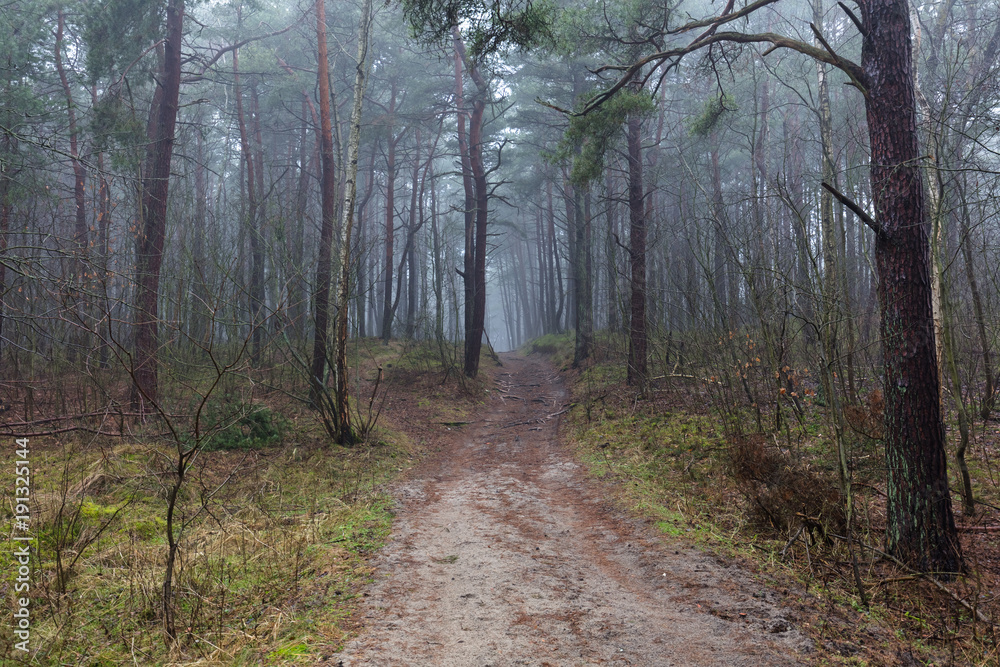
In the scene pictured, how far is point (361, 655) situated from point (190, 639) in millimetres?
1158

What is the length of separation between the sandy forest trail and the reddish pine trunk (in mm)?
1614

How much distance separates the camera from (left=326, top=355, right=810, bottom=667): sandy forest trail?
130 inches

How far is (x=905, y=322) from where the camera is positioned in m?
4.58

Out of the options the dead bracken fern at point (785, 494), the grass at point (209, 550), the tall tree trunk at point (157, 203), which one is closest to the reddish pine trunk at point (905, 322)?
the dead bracken fern at point (785, 494)

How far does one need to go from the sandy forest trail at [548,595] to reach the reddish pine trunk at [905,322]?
1.61 metres

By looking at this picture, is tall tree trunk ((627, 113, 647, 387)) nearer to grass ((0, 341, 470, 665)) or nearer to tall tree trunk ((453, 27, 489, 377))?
tall tree trunk ((453, 27, 489, 377))

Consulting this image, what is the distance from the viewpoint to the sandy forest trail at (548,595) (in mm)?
3312

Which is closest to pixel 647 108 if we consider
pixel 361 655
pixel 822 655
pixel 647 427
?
pixel 647 427

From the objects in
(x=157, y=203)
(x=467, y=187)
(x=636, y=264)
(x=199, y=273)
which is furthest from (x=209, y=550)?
(x=467, y=187)

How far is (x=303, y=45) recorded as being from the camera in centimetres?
1941

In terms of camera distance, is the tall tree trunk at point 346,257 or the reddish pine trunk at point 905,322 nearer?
the reddish pine trunk at point 905,322

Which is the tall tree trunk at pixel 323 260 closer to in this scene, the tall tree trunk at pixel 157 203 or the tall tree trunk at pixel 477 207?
the tall tree trunk at pixel 157 203

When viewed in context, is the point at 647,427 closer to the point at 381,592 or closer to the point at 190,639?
the point at 381,592

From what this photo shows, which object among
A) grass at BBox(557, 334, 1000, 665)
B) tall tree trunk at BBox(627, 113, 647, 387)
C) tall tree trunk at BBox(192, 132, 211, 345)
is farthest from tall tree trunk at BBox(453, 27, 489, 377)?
tall tree trunk at BBox(192, 132, 211, 345)
